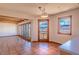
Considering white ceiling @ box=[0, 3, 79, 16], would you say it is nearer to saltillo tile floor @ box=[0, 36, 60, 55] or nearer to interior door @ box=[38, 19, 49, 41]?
interior door @ box=[38, 19, 49, 41]

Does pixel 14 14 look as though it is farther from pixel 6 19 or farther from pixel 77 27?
pixel 77 27

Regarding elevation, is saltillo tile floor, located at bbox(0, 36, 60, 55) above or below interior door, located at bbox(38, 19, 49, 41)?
below

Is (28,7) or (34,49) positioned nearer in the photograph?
(28,7)

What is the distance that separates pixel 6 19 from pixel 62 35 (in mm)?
1027

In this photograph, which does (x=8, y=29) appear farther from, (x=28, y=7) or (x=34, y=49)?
(x=34, y=49)

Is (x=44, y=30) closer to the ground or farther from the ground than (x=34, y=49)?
farther from the ground

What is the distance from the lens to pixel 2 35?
165 cm

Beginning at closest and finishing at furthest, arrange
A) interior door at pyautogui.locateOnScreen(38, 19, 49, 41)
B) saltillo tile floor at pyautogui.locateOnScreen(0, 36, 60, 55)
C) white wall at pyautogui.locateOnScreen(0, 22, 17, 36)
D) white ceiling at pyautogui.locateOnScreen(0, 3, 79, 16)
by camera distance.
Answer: white ceiling at pyautogui.locateOnScreen(0, 3, 79, 16) < saltillo tile floor at pyautogui.locateOnScreen(0, 36, 60, 55) < white wall at pyautogui.locateOnScreen(0, 22, 17, 36) < interior door at pyautogui.locateOnScreen(38, 19, 49, 41)

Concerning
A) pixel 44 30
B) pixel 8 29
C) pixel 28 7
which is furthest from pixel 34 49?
pixel 28 7

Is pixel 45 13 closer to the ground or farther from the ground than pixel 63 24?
farther from the ground

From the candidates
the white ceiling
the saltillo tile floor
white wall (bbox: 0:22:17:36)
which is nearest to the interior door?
the saltillo tile floor

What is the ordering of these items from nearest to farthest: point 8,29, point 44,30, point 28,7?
point 28,7 → point 8,29 → point 44,30

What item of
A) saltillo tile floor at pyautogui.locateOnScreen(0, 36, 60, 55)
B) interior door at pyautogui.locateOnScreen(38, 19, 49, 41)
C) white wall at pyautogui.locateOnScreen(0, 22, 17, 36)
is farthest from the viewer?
interior door at pyautogui.locateOnScreen(38, 19, 49, 41)
